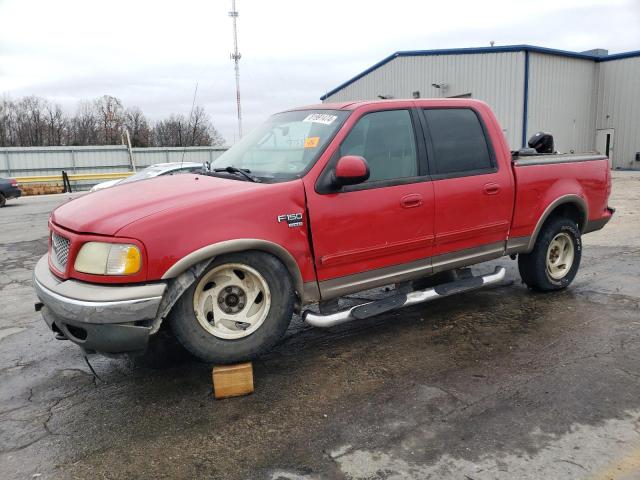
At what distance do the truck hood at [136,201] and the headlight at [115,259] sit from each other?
98mm

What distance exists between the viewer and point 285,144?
423 centimetres

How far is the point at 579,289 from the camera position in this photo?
226 inches

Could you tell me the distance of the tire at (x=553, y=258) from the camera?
5348mm

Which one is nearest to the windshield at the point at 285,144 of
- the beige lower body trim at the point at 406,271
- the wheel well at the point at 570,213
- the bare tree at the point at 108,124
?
the beige lower body trim at the point at 406,271

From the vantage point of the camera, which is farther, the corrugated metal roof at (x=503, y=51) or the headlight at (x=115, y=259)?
the corrugated metal roof at (x=503, y=51)

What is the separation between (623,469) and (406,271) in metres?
2.07

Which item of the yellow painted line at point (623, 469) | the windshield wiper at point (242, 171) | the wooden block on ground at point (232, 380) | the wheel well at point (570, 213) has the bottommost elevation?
the yellow painted line at point (623, 469)

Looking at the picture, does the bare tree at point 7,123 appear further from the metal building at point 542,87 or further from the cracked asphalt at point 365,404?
the cracked asphalt at point 365,404

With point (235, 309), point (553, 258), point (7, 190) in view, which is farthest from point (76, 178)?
point (235, 309)

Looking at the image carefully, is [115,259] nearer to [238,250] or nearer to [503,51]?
[238,250]

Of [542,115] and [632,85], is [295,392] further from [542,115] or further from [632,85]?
[632,85]

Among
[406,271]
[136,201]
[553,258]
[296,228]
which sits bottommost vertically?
[553,258]

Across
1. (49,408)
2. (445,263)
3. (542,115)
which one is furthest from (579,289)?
(542,115)

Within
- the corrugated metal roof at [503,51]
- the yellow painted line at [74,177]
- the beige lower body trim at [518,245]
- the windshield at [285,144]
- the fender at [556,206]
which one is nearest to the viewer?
the windshield at [285,144]
